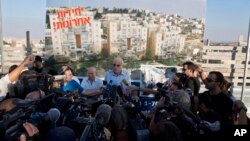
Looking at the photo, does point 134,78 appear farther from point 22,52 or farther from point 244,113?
point 244,113

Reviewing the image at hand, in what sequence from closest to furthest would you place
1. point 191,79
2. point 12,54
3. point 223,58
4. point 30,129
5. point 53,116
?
point 30,129 → point 53,116 → point 191,79 → point 12,54 → point 223,58

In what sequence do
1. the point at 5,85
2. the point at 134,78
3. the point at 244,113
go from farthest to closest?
the point at 134,78
the point at 5,85
the point at 244,113

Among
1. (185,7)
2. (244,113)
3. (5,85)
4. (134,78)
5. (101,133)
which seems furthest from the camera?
(185,7)

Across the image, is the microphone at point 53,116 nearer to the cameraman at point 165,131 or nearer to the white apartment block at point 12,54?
the cameraman at point 165,131

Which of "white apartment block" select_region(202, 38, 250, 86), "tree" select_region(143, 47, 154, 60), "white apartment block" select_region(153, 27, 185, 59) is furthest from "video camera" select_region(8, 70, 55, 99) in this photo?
"white apartment block" select_region(153, 27, 185, 59)

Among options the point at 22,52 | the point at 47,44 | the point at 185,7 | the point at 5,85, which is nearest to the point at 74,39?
the point at 47,44

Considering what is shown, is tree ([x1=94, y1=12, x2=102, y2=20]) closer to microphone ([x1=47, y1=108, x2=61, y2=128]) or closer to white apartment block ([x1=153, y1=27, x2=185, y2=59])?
white apartment block ([x1=153, y1=27, x2=185, y2=59])

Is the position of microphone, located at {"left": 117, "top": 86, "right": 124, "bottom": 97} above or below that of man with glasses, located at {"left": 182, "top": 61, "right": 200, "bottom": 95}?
above

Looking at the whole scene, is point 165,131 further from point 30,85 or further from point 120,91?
point 30,85

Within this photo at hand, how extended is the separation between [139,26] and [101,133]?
5.77m

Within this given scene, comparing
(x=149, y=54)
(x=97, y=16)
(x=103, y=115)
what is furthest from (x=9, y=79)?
(x=97, y=16)

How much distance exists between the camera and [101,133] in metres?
1.40

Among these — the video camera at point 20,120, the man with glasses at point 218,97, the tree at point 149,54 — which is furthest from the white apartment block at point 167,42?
the video camera at point 20,120

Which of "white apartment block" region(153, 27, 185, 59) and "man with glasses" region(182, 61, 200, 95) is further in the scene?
"white apartment block" region(153, 27, 185, 59)
